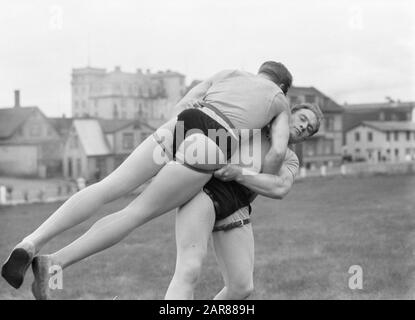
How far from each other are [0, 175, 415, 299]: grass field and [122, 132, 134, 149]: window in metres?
2.16

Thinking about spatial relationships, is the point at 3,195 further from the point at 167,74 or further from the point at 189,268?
the point at 189,268

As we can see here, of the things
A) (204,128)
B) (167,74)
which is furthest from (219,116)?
(167,74)

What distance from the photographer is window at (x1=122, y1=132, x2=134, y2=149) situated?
17.3 meters

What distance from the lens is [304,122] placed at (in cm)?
265

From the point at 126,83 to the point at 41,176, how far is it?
11.7ft

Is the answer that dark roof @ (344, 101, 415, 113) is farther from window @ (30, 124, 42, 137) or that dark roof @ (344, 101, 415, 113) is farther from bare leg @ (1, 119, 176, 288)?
bare leg @ (1, 119, 176, 288)

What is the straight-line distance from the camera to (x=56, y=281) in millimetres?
2664

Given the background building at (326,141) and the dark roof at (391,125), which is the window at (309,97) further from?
the dark roof at (391,125)

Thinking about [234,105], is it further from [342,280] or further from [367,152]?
[367,152]

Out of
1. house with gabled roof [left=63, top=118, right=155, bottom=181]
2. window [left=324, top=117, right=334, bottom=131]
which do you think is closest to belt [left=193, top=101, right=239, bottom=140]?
house with gabled roof [left=63, top=118, right=155, bottom=181]
